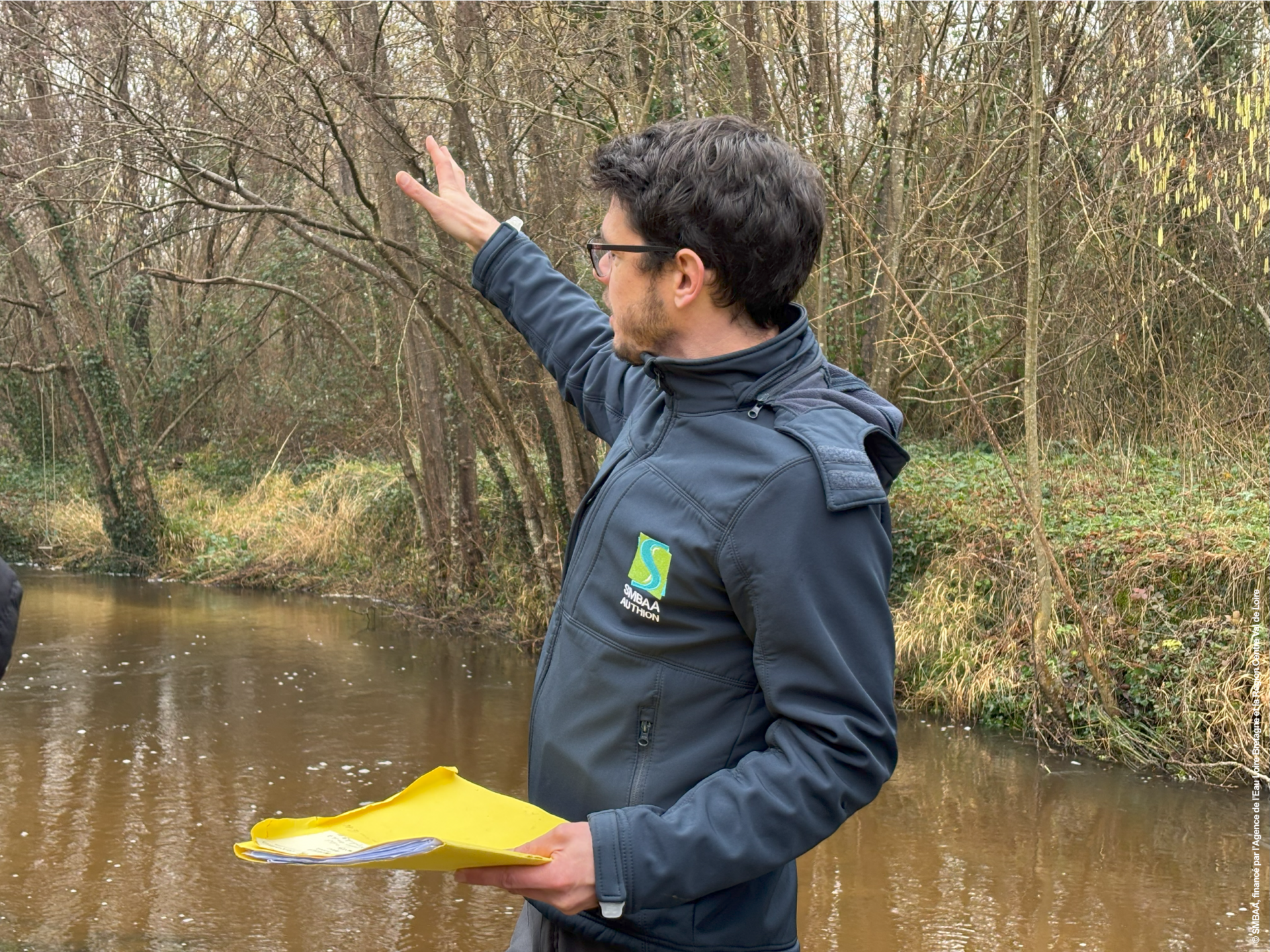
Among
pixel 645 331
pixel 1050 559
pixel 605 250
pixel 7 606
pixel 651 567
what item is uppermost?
pixel 605 250

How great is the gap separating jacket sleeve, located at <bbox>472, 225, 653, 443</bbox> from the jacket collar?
0.44 meters

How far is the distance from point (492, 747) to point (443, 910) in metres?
2.50

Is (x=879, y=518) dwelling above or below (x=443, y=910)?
above

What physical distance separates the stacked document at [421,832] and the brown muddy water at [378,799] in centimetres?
335

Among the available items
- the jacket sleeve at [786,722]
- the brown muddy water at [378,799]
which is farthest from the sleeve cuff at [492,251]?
the brown muddy water at [378,799]

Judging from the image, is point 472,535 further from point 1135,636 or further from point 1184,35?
point 1184,35

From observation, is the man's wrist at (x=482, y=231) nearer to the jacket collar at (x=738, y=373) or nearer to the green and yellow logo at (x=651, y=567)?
the jacket collar at (x=738, y=373)

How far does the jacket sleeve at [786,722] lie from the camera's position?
1520 mm

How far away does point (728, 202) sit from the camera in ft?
5.43

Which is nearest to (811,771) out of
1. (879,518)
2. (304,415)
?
(879,518)

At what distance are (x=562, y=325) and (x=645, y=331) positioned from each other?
26.0 inches

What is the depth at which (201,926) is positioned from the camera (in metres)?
4.77

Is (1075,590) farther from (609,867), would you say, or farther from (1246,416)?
(609,867)

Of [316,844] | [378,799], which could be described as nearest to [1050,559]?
[378,799]
